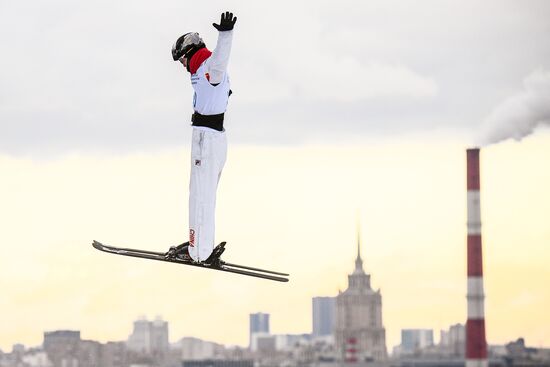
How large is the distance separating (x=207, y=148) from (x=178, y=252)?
52.0 inches

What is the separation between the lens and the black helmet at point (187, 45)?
1770 centimetres

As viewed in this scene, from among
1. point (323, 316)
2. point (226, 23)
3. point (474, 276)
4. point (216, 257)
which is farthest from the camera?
point (323, 316)

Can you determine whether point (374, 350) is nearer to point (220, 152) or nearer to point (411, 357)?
point (411, 357)

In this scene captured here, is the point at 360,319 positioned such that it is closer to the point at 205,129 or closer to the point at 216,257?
the point at 216,257

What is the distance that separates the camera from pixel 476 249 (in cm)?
11125

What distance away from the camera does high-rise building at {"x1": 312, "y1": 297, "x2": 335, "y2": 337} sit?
172500 mm

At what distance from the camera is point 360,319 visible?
176 metres

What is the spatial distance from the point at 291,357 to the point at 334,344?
1090 centimetres

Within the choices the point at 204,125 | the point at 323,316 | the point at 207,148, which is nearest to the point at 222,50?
the point at 204,125

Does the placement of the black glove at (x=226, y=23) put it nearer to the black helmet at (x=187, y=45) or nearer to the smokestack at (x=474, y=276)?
the black helmet at (x=187, y=45)

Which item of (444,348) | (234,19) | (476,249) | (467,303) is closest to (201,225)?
(234,19)

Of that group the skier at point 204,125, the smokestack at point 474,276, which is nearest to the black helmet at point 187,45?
the skier at point 204,125

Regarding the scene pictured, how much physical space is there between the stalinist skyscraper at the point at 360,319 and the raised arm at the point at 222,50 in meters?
153

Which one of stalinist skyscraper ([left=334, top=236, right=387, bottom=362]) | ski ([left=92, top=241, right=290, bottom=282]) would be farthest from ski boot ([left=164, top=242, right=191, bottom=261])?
stalinist skyscraper ([left=334, top=236, right=387, bottom=362])
